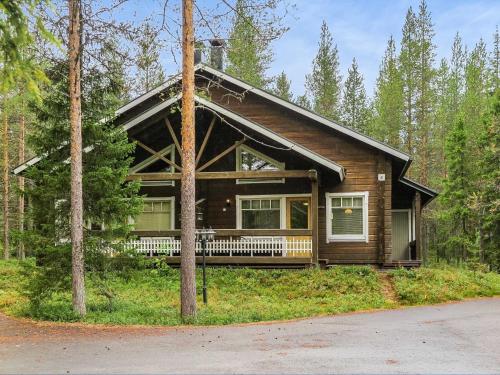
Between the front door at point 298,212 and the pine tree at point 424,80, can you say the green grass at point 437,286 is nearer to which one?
the front door at point 298,212

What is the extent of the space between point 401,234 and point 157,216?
10.8 meters

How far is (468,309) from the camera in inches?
544

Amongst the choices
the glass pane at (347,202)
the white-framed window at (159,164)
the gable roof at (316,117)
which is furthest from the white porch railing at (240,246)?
the gable roof at (316,117)

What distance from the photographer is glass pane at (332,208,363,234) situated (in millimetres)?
19734

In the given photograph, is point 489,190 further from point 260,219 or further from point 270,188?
point 260,219

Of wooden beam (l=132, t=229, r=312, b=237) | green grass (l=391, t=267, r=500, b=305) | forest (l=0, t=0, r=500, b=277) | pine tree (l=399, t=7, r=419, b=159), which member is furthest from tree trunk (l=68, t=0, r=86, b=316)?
pine tree (l=399, t=7, r=419, b=159)

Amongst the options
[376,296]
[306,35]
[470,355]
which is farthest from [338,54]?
[470,355]

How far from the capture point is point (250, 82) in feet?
119

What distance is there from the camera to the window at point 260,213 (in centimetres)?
2036

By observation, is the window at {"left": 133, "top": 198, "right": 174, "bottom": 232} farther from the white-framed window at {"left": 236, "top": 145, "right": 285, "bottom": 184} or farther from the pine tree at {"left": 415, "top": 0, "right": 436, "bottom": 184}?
the pine tree at {"left": 415, "top": 0, "right": 436, "bottom": 184}

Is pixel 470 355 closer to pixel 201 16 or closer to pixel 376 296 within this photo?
pixel 376 296

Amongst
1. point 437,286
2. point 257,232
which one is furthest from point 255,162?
point 437,286

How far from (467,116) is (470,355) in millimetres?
32000

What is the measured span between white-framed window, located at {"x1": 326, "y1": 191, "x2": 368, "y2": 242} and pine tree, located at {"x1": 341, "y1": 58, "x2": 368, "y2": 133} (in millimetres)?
27906
